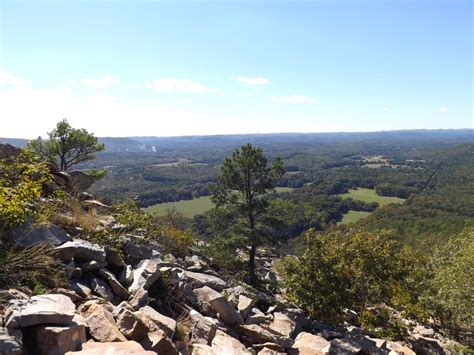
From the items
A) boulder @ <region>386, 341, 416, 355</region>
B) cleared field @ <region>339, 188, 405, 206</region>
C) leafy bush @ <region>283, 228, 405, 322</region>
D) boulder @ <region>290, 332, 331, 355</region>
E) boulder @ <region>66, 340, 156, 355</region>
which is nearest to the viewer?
boulder @ <region>66, 340, 156, 355</region>

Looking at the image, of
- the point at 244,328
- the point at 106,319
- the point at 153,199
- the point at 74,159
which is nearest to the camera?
the point at 106,319

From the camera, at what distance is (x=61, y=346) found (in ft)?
20.5

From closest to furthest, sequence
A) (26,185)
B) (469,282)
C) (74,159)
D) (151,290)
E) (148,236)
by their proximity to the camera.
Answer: (26,185), (151,290), (148,236), (469,282), (74,159)

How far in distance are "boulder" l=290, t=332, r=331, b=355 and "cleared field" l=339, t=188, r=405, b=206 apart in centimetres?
14342

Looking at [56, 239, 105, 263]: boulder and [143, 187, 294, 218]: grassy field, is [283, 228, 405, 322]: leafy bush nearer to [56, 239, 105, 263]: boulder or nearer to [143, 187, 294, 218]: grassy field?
[56, 239, 105, 263]: boulder

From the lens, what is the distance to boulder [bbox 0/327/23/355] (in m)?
5.65

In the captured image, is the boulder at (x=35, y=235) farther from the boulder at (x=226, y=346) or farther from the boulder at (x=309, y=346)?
the boulder at (x=309, y=346)

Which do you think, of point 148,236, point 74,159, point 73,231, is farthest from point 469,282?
point 74,159

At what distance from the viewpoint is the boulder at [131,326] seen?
762 cm

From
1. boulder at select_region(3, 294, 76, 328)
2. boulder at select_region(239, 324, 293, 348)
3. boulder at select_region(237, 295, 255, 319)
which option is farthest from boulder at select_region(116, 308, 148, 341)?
boulder at select_region(237, 295, 255, 319)

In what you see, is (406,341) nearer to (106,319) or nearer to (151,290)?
(151,290)

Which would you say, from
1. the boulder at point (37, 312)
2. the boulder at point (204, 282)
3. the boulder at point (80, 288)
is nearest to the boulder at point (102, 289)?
the boulder at point (80, 288)

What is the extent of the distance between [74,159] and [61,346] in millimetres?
30908

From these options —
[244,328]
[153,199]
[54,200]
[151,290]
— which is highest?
[54,200]
